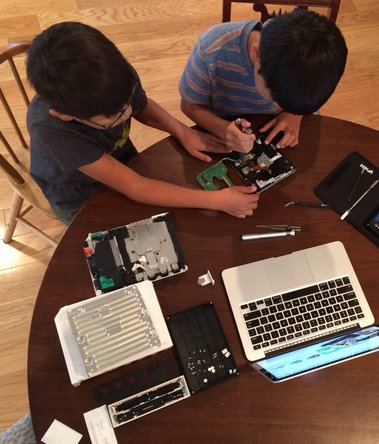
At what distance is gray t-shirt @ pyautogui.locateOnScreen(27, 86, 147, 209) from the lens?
96cm

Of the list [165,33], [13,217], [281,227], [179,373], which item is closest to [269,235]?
[281,227]

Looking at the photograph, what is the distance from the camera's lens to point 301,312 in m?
0.94

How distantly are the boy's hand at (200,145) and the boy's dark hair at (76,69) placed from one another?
0.29 m

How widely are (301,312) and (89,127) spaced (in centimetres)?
65

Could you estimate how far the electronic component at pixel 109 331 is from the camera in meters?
0.85

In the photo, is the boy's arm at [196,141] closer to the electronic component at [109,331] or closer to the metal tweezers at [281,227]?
the metal tweezers at [281,227]

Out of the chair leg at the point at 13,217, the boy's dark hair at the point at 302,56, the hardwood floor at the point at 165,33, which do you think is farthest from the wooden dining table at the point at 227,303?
the hardwood floor at the point at 165,33

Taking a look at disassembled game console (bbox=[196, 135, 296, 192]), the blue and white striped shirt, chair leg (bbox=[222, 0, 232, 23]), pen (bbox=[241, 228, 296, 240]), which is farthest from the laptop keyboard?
chair leg (bbox=[222, 0, 232, 23])

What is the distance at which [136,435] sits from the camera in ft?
2.74

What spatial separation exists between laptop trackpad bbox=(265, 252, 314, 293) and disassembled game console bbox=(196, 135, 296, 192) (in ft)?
0.63

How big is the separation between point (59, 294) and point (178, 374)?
0.32 meters

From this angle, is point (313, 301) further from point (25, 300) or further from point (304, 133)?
point (25, 300)

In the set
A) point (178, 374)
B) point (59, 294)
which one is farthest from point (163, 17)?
point (178, 374)

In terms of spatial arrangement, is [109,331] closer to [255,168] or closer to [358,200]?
[255,168]
